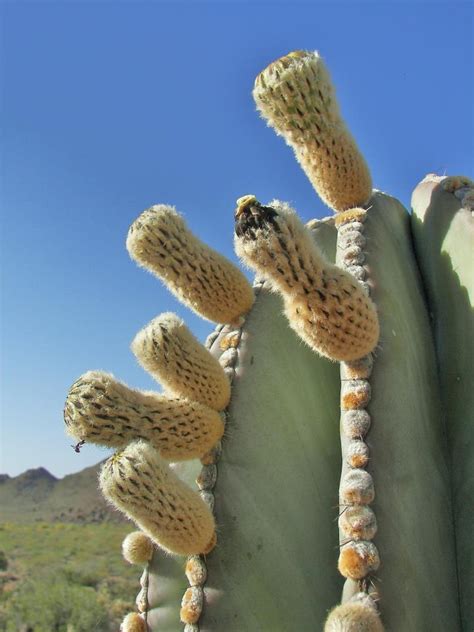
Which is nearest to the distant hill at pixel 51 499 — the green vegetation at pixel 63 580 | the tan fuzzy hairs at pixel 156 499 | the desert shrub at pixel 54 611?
the green vegetation at pixel 63 580

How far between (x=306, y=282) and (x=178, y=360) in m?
0.40

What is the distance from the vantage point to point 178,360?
1.85m

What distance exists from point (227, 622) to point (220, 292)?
2.79ft

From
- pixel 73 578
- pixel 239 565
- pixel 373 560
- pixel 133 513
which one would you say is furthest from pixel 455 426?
pixel 73 578

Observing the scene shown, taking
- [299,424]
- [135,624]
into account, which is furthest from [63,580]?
[299,424]

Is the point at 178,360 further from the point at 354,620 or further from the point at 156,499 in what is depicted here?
the point at 354,620

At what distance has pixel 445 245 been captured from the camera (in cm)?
227

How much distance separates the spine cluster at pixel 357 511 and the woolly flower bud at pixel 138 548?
1.96 feet

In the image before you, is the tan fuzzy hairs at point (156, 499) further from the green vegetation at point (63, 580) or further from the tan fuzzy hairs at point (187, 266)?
the green vegetation at point (63, 580)

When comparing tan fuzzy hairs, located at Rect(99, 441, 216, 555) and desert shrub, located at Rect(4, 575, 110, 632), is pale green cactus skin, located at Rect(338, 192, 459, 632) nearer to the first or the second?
tan fuzzy hairs, located at Rect(99, 441, 216, 555)

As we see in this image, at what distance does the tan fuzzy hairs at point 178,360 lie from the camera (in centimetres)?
184

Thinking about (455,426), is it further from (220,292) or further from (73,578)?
(73,578)

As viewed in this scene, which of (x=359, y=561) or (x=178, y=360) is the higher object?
(x=178, y=360)

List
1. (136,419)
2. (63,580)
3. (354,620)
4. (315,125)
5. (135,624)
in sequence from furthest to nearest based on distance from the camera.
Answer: (63,580), (315,125), (135,624), (136,419), (354,620)
